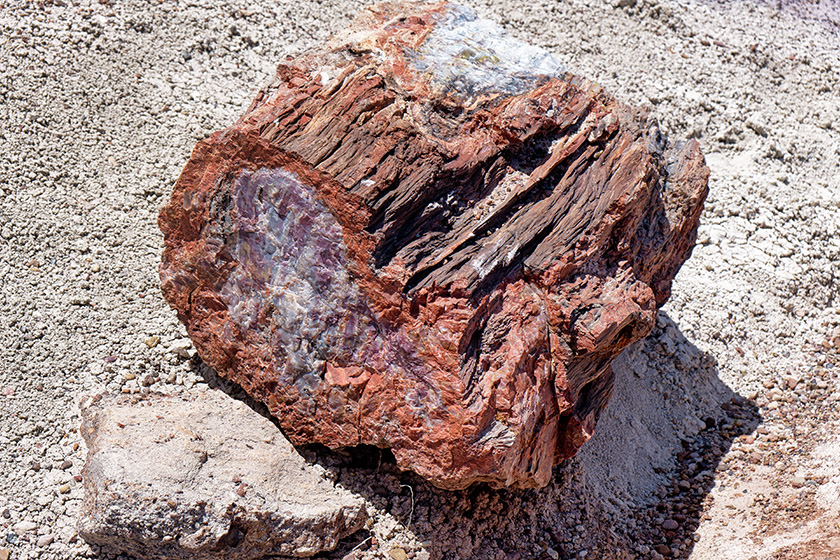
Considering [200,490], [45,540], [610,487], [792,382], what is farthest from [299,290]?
[792,382]

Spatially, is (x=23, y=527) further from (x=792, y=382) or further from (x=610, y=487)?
(x=792, y=382)

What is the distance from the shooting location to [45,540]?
424 centimetres

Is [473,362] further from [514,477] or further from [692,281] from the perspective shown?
[692,281]

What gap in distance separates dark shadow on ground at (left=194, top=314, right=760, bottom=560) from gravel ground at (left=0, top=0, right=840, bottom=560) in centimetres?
1

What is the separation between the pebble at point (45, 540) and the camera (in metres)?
4.23

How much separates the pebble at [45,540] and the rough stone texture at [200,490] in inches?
9.7

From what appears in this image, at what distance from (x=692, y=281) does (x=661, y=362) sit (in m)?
0.88

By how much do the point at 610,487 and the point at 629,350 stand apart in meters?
1.13

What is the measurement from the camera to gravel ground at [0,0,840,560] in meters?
4.56

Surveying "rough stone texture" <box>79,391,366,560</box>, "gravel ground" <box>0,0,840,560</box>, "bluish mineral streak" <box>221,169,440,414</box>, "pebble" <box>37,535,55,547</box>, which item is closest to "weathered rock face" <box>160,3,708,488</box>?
"bluish mineral streak" <box>221,169,440,414</box>

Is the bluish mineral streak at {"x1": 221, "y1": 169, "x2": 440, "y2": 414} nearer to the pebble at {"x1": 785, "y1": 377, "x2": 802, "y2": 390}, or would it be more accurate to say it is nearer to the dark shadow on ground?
the dark shadow on ground

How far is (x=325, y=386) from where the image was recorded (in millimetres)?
4227

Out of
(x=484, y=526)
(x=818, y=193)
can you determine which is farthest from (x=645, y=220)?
(x=818, y=193)

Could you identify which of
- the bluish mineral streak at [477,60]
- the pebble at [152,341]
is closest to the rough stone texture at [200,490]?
the pebble at [152,341]
